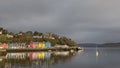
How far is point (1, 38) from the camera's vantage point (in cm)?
19138

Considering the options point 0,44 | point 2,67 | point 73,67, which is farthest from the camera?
point 0,44

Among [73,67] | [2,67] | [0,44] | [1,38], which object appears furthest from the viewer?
[1,38]

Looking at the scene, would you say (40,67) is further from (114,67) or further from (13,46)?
(13,46)

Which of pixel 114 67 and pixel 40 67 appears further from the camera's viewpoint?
pixel 114 67

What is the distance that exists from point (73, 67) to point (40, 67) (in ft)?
27.3

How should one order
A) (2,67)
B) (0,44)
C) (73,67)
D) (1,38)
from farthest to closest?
(1,38)
(0,44)
(73,67)
(2,67)

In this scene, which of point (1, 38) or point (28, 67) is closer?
point (28, 67)

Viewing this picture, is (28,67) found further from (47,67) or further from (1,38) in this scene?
(1,38)

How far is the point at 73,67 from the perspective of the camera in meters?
61.6

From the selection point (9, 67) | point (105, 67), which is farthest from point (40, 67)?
point (105, 67)

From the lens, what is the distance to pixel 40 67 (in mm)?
57125

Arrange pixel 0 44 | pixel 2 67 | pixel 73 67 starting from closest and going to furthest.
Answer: pixel 2 67, pixel 73 67, pixel 0 44

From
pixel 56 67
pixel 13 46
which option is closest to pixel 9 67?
pixel 56 67

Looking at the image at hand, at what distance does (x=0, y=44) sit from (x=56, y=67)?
117m
